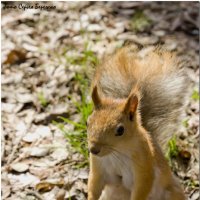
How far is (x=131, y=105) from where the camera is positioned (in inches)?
91.5

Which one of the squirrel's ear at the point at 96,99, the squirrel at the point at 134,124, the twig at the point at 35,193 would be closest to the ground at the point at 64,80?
the twig at the point at 35,193

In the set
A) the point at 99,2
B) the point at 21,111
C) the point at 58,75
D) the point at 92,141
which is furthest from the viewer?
Answer: the point at 99,2

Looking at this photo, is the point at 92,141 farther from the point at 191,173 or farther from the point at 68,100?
the point at 68,100

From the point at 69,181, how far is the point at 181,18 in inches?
65.5

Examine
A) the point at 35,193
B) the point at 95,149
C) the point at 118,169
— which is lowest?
the point at 35,193

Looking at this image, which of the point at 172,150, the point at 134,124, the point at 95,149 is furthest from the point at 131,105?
the point at 172,150

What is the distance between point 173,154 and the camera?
305 cm

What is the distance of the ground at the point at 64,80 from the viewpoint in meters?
3.01

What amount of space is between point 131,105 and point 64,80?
135 cm

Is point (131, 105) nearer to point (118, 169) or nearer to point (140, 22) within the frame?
point (118, 169)

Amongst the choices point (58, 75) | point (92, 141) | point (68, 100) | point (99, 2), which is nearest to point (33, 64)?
point (58, 75)

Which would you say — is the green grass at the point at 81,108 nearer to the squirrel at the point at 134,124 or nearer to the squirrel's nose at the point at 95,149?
the squirrel at the point at 134,124

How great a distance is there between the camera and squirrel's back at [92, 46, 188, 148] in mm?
2611

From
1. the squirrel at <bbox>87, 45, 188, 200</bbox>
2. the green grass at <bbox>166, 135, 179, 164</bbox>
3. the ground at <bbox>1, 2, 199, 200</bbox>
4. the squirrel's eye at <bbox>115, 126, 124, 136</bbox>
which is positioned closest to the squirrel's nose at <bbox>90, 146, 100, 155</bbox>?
the squirrel at <bbox>87, 45, 188, 200</bbox>
